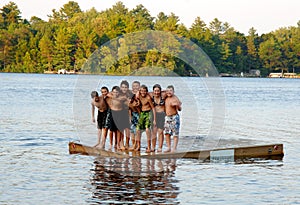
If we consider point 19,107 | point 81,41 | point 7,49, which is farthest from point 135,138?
point 7,49

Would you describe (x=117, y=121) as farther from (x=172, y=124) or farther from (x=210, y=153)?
(x=210, y=153)

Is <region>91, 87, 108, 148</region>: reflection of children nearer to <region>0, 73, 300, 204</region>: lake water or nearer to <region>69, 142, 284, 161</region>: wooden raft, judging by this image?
<region>69, 142, 284, 161</region>: wooden raft

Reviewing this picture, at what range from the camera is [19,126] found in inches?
1048

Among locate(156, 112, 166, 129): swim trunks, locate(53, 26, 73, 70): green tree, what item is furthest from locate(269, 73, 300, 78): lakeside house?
locate(156, 112, 166, 129): swim trunks

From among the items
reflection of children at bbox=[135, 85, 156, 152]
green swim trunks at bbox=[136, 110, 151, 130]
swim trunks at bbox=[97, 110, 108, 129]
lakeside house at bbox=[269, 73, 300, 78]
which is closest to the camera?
reflection of children at bbox=[135, 85, 156, 152]

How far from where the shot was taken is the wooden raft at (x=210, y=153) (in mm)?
16594

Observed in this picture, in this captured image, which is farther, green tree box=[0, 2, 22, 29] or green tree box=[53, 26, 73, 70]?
green tree box=[0, 2, 22, 29]

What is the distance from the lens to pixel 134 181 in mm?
14977

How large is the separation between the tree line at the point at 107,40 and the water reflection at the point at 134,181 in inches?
2839

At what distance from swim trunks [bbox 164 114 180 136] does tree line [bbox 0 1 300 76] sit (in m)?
72.0

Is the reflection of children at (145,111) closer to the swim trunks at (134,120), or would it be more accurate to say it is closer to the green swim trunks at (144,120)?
the green swim trunks at (144,120)

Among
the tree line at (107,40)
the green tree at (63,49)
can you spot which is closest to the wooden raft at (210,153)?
the tree line at (107,40)

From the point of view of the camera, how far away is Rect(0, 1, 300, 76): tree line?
114000mm

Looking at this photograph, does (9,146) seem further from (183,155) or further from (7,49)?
(7,49)
